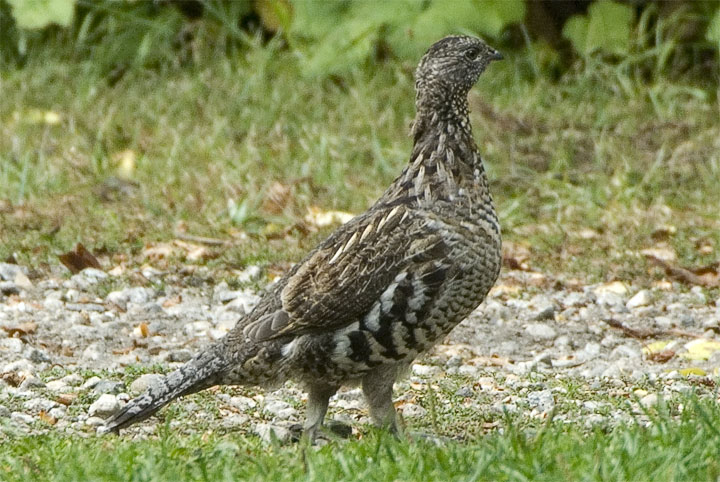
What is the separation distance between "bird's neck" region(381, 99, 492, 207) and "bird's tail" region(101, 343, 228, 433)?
0.90 metres

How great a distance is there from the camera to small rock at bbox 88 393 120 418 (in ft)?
16.6

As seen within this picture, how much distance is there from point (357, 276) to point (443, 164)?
0.60 m

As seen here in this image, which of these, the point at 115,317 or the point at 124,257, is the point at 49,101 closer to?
the point at 124,257

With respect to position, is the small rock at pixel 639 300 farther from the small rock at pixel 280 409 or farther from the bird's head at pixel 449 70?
the small rock at pixel 280 409

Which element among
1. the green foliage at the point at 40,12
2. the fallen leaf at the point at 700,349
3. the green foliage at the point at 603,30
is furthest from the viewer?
the green foliage at the point at 603,30

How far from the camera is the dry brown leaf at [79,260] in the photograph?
7.31 m

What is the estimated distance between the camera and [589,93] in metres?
10.4

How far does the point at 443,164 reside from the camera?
5.11m

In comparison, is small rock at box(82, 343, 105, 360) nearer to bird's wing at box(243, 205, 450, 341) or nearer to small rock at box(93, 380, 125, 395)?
small rock at box(93, 380, 125, 395)

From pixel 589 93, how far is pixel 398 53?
1585mm

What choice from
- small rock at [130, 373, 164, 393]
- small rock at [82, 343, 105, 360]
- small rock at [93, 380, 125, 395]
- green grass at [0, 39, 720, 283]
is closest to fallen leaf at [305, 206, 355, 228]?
green grass at [0, 39, 720, 283]

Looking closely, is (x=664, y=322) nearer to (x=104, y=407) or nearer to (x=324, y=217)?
(x=324, y=217)

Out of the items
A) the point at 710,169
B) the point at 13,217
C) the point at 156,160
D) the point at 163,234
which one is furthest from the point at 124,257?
the point at 710,169

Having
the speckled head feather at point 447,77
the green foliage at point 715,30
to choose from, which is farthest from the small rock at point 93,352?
the green foliage at point 715,30
